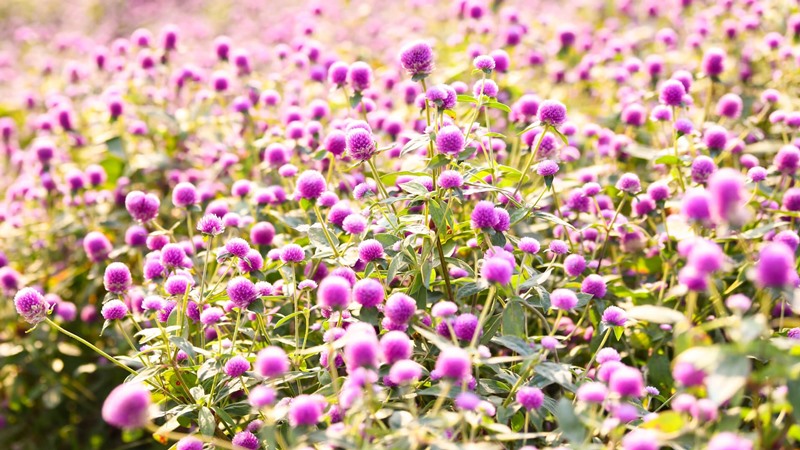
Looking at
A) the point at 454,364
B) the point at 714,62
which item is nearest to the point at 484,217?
the point at 454,364

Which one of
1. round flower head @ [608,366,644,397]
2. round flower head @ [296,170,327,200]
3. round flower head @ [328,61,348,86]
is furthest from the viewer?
round flower head @ [328,61,348,86]

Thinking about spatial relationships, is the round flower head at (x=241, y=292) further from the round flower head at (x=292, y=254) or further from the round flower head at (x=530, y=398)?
the round flower head at (x=530, y=398)

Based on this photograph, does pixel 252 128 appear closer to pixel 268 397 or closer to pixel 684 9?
pixel 268 397

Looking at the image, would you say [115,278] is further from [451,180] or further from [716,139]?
[716,139]

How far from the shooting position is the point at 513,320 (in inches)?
76.4

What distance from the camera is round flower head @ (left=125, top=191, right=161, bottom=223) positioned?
2582mm

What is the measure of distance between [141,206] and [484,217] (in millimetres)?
1331

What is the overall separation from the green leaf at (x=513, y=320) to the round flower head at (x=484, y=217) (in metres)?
0.23

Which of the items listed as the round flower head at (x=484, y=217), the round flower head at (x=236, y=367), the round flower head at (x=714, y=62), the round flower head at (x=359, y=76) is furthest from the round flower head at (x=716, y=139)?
the round flower head at (x=236, y=367)

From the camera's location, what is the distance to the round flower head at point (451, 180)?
6.86 ft

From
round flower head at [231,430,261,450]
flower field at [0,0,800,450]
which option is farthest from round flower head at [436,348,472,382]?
round flower head at [231,430,261,450]

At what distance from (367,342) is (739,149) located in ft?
7.51

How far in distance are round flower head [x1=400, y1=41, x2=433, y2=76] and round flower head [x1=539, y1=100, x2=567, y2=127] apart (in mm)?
396

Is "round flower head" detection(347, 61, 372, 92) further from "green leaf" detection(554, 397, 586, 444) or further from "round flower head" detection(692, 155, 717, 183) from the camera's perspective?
"green leaf" detection(554, 397, 586, 444)
